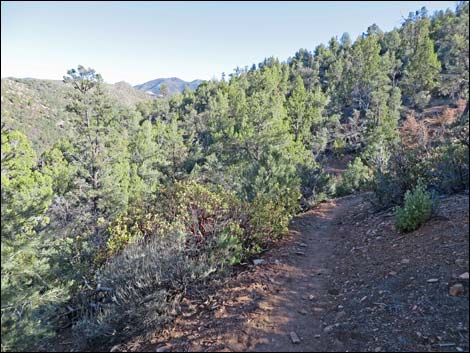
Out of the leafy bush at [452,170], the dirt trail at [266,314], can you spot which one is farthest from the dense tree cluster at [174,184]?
the dirt trail at [266,314]

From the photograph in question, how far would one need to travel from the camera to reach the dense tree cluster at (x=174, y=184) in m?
4.92

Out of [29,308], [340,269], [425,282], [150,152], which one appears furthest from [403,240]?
[150,152]

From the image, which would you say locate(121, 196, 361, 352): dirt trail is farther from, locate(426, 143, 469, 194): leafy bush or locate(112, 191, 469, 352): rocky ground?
locate(426, 143, 469, 194): leafy bush

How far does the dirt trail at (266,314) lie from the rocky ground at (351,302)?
0.04 feet

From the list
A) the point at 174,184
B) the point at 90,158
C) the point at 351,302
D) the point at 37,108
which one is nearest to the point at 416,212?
the point at 351,302

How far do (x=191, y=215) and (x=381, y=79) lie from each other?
1507 inches

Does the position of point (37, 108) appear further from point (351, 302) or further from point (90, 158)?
point (351, 302)

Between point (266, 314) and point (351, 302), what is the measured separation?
1.27 m

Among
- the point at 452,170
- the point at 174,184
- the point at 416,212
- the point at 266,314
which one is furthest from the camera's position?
the point at 174,184

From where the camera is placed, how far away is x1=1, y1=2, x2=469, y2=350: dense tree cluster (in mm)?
4918

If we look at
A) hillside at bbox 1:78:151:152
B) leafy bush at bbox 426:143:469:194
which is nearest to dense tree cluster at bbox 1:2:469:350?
leafy bush at bbox 426:143:469:194

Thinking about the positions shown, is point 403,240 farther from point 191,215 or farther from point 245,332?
point 191,215

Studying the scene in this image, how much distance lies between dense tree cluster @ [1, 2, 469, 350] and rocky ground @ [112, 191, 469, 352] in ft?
2.15

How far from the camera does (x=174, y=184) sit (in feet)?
25.4
